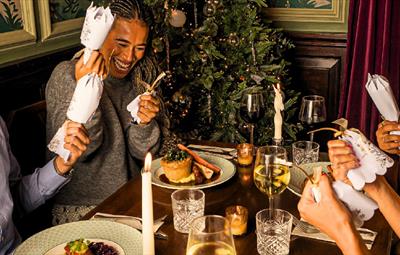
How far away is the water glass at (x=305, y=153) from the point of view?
6.17 feet

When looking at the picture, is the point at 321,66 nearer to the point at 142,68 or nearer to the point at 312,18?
the point at 312,18

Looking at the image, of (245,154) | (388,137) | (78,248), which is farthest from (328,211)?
(388,137)

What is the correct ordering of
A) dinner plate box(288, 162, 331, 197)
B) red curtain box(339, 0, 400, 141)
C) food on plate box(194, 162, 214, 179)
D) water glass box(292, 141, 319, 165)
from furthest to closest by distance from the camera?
red curtain box(339, 0, 400, 141) → water glass box(292, 141, 319, 165) → food on plate box(194, 162, 214, 179) → dinner plate box(288, 162, 331, 197)

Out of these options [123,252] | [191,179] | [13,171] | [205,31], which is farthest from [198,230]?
[205,31]

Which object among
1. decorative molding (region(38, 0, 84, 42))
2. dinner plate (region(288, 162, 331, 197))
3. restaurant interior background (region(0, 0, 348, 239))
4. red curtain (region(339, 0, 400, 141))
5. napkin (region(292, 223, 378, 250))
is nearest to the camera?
napkin (region(292, 223, 378, 250))

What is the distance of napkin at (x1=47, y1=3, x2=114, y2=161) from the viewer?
1498mm

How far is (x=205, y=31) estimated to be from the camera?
3.21m

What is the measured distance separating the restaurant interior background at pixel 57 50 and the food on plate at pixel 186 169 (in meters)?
0.65

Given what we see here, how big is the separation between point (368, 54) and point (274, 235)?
88.5 inches

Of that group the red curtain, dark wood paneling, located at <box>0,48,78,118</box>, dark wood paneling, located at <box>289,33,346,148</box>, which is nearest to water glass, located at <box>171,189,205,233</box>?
dark wood paneling, located at <box>0,48,78,118</box>

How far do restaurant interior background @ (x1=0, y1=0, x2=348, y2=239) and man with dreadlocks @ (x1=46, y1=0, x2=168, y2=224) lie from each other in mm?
140

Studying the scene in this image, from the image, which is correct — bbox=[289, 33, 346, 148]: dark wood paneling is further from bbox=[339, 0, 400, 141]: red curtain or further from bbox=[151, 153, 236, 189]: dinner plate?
bbox=[151, 153, 236, 189]: dinner plate

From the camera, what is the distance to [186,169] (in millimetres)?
1727

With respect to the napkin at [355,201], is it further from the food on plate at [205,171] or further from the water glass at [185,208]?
the food on plate at [205,171]
